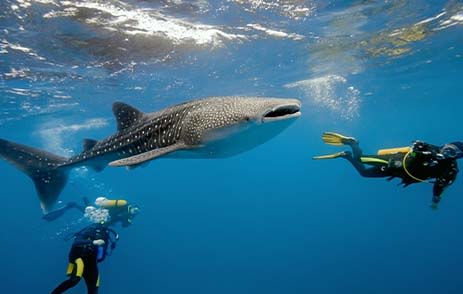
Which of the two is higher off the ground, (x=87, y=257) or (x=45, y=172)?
(x=45, y=172)

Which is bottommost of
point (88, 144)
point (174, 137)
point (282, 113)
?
point (88, 144)

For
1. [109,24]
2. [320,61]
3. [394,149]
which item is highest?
[109,24]

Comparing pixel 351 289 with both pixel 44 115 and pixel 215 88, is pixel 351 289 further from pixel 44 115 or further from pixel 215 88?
pixel 44 115

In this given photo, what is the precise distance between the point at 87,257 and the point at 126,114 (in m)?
4.12

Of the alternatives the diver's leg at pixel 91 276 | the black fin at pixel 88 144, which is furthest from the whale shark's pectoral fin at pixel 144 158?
the diver's leg at pixel 91 276

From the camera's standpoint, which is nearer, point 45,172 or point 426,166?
point 426,166

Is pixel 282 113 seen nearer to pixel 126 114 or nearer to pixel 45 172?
pixel 126 114

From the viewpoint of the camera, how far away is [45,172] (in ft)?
23.5

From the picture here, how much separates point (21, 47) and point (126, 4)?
5.54 m

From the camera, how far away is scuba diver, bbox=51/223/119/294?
830 cm

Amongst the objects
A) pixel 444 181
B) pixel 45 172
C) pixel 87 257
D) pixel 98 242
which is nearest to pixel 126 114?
pixel 45 172

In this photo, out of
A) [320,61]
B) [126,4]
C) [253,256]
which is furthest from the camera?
[253,256]

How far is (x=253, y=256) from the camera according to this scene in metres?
55.1

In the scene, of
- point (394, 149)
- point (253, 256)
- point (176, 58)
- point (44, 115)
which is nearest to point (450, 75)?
point (176, 58)
